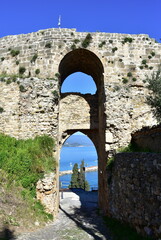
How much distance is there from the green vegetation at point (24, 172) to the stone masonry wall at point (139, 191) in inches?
114


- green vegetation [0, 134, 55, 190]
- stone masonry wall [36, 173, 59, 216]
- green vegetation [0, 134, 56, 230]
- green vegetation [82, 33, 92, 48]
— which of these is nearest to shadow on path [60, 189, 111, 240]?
stone masonry wall [36, 173, 59, 216]

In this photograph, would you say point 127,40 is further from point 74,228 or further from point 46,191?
point 74,228

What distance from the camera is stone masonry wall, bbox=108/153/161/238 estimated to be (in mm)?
5176

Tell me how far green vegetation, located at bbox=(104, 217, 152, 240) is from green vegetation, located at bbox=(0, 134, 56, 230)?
2465mm

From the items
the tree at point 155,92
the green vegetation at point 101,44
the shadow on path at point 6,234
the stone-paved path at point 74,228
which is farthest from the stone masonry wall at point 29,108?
the shadow on path at point 6,234

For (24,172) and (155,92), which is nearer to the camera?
(24,172)

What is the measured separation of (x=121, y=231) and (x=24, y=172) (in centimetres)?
415

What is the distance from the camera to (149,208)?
18.0ft

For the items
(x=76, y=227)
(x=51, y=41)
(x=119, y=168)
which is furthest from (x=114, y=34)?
(x=76, y=227)

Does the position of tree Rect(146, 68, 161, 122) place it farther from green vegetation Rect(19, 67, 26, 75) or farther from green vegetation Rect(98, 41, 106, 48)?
green vegetation Rect(19, 67, 26, 75)

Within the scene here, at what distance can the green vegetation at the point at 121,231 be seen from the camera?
6.06 m

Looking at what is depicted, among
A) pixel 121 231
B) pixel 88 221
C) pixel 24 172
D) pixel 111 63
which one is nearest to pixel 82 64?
pixel 111 63

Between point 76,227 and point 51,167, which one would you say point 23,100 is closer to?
point 51,167

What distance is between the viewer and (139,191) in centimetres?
605
